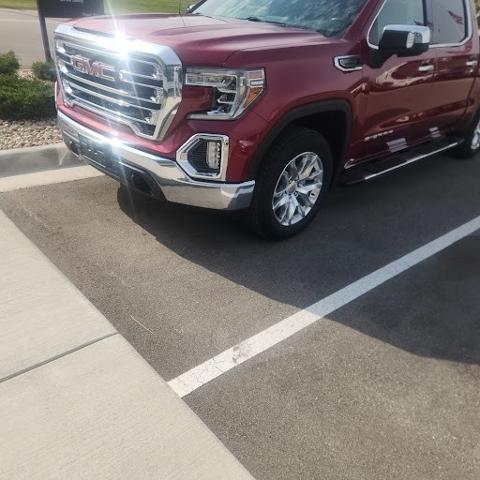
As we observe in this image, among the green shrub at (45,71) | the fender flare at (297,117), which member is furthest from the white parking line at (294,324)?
the green shrub at (45,71)

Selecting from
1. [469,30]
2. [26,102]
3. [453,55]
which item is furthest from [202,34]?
[469,30]

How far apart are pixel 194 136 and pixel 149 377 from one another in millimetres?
1463

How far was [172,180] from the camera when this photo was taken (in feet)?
11.1

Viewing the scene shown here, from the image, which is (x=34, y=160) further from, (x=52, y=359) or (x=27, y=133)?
(x=52, y=359)

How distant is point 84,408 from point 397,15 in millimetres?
3884

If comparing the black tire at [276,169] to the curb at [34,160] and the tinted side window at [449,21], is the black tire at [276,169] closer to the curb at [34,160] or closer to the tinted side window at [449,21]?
the tinted side window at [449,21]

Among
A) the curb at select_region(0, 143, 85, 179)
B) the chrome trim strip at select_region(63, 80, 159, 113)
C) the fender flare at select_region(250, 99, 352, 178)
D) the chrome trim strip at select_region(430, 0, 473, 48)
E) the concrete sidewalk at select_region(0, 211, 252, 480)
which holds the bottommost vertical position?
the concrete sidewalk at select_region(0, 211, 252, 480)

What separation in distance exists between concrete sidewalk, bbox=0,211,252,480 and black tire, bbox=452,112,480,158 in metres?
5.15

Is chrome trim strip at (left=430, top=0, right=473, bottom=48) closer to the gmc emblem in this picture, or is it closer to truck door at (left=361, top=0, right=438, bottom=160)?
truck door at (left=361, top=0, right=438, bottom=160)

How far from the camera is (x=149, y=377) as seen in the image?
2621 mm

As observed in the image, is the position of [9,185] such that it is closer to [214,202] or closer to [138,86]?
[138,86]

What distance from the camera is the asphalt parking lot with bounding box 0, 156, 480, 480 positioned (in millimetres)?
2436

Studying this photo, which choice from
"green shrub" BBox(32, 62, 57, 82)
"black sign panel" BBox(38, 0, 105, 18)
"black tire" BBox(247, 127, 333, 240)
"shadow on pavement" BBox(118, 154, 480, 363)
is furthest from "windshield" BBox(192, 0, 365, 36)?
"black sign panel" BBox(38, 0, 105, 18)

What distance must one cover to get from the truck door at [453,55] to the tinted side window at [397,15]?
27 cm
